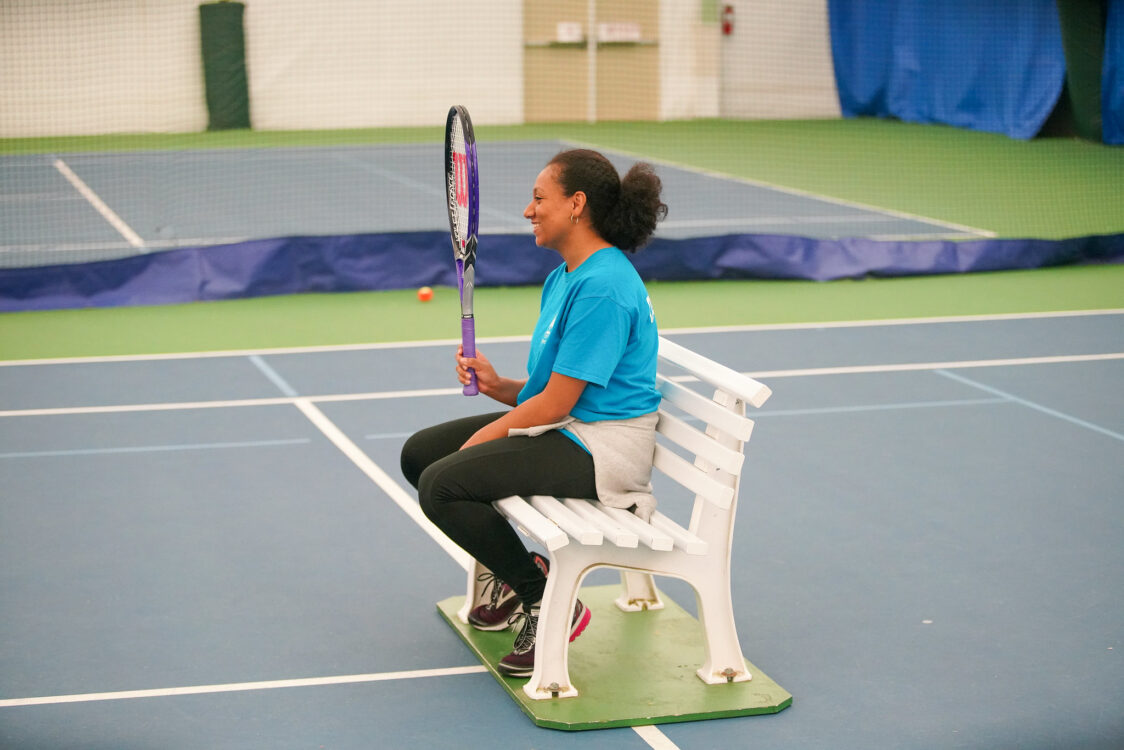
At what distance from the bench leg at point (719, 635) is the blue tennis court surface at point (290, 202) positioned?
25.2 ft

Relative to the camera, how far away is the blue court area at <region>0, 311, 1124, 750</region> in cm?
383

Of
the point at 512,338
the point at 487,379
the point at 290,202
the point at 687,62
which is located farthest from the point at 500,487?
the point at 687,62

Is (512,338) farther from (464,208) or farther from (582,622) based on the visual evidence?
(582,622)

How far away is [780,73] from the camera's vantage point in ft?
80.2

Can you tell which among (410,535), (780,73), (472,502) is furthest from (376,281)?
(780,73)

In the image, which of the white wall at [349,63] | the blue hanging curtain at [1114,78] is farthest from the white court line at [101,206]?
the blue hanging curtain at [1114,78]

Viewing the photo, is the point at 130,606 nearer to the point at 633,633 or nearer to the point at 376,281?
the point at 633,633

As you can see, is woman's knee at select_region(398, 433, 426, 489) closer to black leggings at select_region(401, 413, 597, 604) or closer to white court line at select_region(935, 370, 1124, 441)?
black leggings at select_region(401, 413, 597, 604)

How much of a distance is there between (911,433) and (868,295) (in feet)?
12.0

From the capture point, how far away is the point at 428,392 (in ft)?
24.1

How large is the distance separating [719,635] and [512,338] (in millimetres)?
4870

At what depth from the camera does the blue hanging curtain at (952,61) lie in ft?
66.9

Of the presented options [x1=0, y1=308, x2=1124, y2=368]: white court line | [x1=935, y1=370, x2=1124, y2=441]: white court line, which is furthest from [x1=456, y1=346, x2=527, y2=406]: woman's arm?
[x1=0, y1=308, x2=1124, y2=368]: white court line

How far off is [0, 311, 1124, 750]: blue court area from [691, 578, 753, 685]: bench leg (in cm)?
18
